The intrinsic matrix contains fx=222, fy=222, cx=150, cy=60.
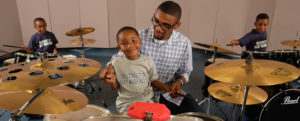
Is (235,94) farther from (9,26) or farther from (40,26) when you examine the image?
(9,26)

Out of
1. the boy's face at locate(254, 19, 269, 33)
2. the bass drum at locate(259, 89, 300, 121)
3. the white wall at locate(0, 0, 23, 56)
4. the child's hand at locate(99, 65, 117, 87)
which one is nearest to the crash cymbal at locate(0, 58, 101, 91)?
the child's hand at locate(99, 65, 117, 87)

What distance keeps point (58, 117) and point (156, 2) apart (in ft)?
15.9

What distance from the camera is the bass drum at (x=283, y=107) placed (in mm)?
1751

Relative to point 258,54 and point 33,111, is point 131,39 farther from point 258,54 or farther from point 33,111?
point 258,54

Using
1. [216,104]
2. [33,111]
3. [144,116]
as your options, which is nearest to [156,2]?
[216,104]

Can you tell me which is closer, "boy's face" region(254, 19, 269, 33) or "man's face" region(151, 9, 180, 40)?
"man's face" region(151, 9, 180, 40)

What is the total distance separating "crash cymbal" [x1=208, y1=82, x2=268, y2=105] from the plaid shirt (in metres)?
0.55

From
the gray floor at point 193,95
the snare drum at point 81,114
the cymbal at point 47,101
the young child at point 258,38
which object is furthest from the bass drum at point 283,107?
the young child at point 258,38

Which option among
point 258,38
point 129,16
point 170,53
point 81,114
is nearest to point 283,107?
point 170,53

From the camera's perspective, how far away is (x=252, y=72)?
4.99 feet

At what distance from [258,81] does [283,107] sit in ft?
1.98

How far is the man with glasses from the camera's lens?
1.59 meters

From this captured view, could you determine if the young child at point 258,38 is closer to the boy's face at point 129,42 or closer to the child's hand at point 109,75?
the boy's face at point 129,42

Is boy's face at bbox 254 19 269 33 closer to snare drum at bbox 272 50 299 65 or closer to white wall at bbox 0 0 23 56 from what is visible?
snare drum at bbox 272 50 299 65
